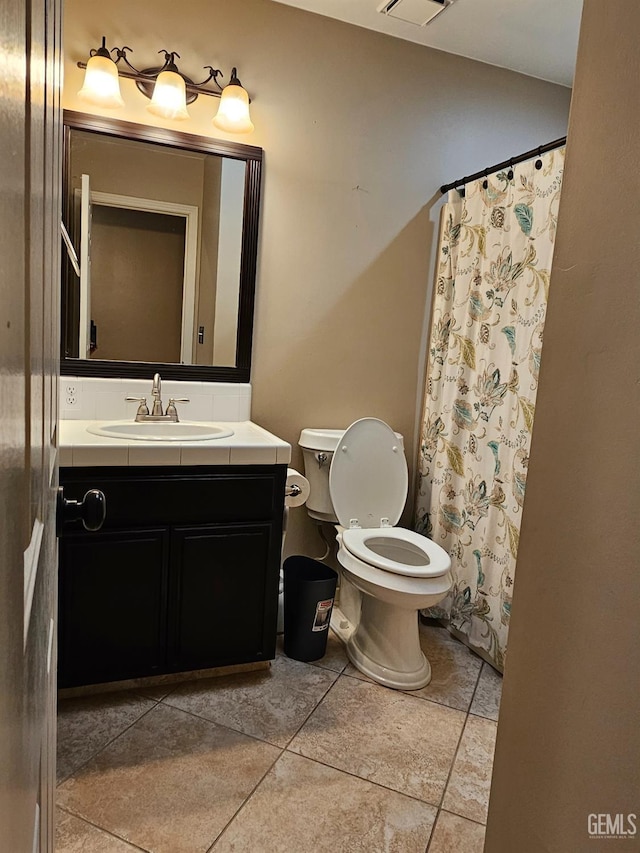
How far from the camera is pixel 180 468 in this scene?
192 centimetres

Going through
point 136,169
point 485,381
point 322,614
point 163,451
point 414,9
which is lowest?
point 322,614

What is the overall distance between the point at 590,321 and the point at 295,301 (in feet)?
6.57

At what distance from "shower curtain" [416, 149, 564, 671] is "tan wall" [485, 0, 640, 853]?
1.45 meters

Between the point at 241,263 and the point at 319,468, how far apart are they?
95cm

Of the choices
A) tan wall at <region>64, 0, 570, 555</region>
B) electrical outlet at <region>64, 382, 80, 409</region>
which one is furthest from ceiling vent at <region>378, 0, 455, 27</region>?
electrical outlet at <region>64, 382, 80, 409</region>

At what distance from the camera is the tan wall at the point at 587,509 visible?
2.02 feet

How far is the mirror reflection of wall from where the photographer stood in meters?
2.22

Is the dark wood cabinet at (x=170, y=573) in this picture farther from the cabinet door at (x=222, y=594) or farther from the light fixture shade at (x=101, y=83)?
the light fixture shade at (x=101, y=83)

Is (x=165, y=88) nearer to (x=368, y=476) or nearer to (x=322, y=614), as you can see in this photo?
(x=368, y=476)

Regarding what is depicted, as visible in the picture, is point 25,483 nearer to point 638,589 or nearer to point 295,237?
point 638,589

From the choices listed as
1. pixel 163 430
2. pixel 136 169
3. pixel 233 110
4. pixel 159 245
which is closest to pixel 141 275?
pixel 159 245

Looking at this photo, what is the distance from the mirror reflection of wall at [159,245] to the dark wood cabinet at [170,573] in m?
0.69

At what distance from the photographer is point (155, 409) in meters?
2.32

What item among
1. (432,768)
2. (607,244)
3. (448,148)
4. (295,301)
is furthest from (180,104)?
(432,768)
